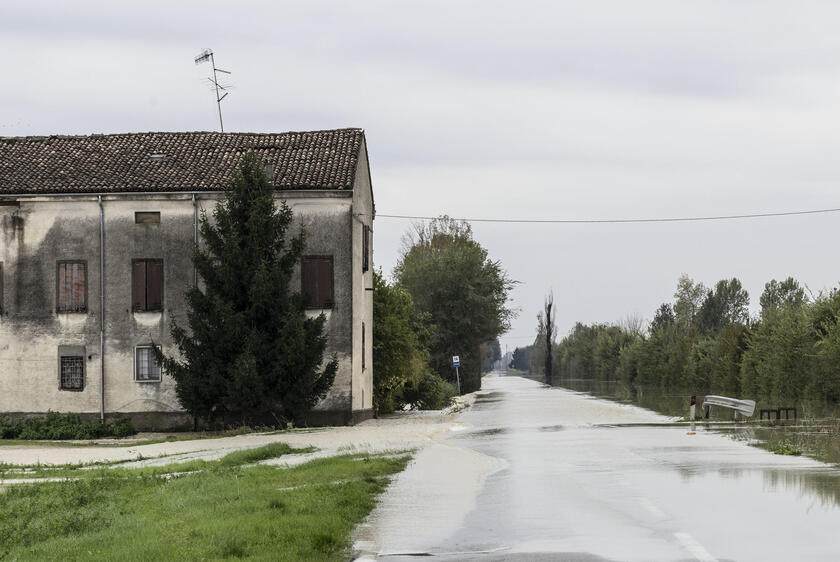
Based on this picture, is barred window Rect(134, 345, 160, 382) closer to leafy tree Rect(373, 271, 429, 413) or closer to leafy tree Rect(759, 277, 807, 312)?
leafy tree Rect(373, 271, 429, 413)

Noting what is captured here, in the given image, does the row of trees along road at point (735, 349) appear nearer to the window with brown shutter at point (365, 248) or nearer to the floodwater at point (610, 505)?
the window with brown shutter at point (365, 248)

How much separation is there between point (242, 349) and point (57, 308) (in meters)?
8.24

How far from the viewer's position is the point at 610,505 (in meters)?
14.8

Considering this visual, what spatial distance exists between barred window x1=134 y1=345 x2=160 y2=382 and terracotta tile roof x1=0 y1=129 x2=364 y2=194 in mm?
5639

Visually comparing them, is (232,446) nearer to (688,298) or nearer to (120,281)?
(120,281)

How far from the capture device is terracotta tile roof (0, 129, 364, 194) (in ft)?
132

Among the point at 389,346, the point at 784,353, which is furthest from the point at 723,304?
the point at 389,346

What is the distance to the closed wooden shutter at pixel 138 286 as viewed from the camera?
4009cm

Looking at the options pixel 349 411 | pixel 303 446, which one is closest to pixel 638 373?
pixel 349 411

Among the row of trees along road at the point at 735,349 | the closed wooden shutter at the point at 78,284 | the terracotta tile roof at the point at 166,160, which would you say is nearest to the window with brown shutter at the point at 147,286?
the closed wooden shutter at the point at 78,284

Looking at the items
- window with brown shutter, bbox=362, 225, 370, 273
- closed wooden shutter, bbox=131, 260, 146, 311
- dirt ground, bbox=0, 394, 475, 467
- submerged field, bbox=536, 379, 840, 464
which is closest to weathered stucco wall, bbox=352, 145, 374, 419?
window with brown shutter, bbox=362, 225, 370, 273

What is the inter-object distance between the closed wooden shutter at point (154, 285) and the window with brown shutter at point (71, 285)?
2234mm

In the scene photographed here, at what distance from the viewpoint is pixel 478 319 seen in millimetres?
86375

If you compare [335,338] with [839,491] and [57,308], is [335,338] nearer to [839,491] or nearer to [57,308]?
[57,308]
